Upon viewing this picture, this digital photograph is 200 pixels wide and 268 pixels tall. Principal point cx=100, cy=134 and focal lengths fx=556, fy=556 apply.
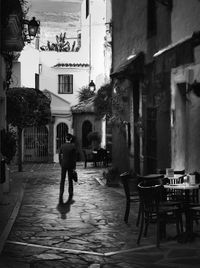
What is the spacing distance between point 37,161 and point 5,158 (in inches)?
852

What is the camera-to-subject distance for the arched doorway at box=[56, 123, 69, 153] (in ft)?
123

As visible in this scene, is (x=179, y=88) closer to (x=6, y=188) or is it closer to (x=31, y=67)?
(x=6, y=188)

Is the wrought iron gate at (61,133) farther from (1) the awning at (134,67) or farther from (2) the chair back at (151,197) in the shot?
(2) the chair back at (151,197)

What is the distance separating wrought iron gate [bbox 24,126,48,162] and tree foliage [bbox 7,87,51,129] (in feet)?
27.6

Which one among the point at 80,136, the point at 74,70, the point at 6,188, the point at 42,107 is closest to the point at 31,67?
the point at 74,70

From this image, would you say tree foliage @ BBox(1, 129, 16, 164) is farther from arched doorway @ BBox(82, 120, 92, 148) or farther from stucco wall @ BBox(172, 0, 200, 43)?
arched doorway @ BBox(82, 120, 92, 148)

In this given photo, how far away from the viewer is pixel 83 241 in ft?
32.4

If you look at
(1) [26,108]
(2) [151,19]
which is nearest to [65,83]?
(1) [26,108]

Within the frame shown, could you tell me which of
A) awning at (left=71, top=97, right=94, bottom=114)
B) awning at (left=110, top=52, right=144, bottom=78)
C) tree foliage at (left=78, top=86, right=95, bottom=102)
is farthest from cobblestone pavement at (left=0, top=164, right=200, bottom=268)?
tree foliage at (left=78, top=86, right=95, bottom=102)

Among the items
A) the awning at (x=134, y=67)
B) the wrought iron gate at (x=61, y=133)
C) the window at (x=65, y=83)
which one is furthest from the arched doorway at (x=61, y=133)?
the awning at (x=134, y=67)

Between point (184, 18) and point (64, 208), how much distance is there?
5549mm

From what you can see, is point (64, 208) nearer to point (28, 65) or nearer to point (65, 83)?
point (28, 65)

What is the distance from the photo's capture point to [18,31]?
48.6 feet

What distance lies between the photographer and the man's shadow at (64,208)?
12995 mm
